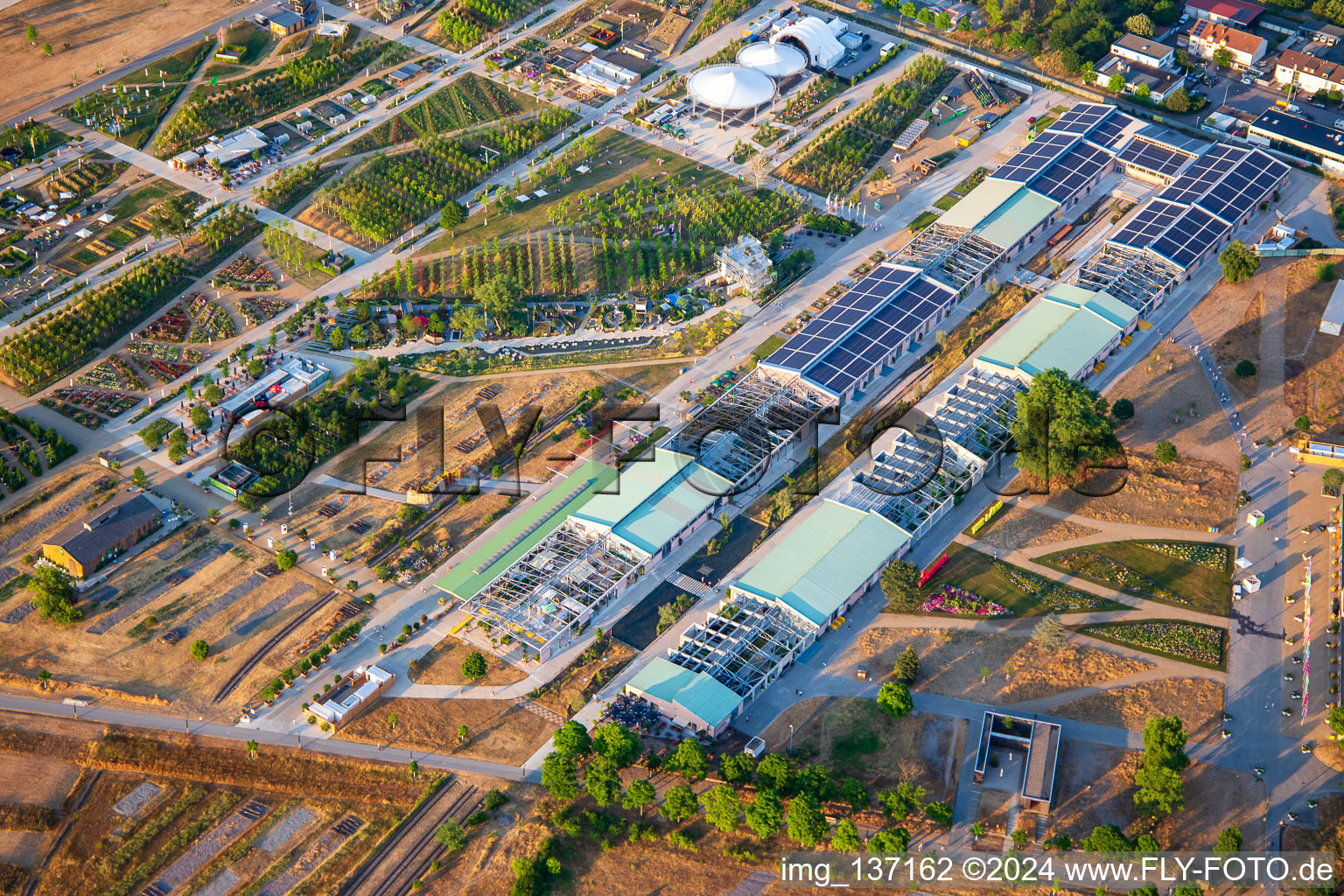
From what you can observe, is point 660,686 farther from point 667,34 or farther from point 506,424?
point 667,34

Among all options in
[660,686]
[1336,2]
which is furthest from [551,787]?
[1336,2]

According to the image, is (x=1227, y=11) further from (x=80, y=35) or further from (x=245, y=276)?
(x=80, y=35)

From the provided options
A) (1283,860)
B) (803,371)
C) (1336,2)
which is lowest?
(1283,860)

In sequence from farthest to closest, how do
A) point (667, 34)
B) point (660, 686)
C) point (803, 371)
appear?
point (667, 34) → point (803, 371) → point (660, 686)

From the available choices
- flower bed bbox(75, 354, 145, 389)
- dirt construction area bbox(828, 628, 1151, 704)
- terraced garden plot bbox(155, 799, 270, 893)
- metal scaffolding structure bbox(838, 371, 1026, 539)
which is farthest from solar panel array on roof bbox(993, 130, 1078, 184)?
terraced garden plot bbox(155, 799, 270, 893)

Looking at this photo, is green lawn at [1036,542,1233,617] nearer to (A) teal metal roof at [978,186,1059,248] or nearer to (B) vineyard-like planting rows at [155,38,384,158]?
(A) teal metal roof at [978,186,1059,248]

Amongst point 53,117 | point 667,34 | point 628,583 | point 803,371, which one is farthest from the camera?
point 667,34

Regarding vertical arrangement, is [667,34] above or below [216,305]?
above
